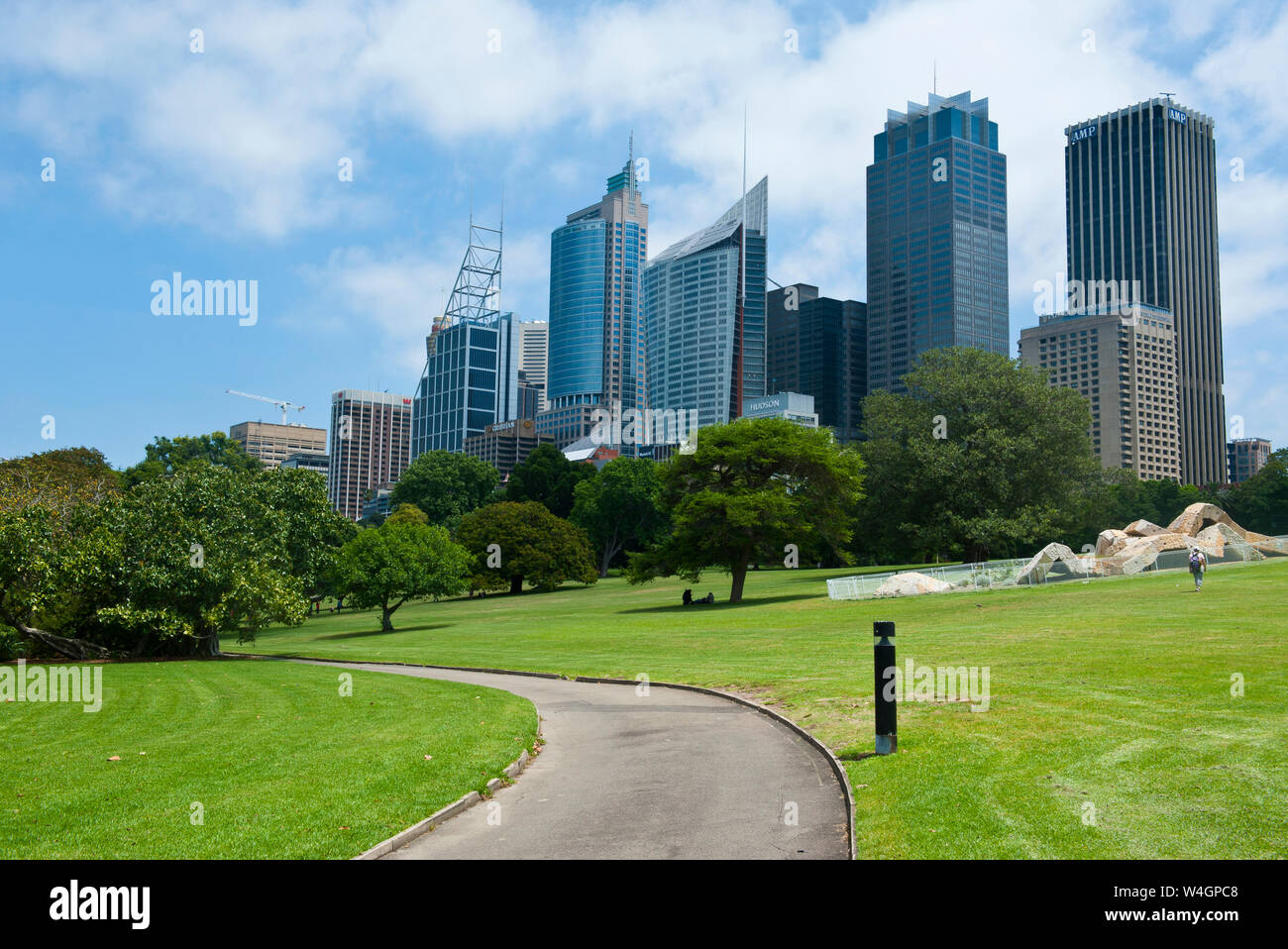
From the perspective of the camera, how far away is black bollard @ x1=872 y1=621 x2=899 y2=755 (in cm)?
1192

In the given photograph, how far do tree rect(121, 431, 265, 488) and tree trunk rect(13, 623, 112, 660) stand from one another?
55.0 meters

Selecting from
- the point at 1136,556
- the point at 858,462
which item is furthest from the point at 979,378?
the point at 1136,556

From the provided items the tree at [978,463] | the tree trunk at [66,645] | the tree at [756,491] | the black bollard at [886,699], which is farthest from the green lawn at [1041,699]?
the tree at [978,463]

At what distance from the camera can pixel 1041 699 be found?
1499cm

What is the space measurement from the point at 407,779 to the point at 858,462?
49.2 m

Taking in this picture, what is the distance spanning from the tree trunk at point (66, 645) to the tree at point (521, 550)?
42.5 m

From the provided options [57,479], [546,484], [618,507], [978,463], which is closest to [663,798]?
[978,463]

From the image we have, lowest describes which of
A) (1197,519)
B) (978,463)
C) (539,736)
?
(539,736)

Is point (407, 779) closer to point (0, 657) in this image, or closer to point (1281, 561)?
point (0, 657)

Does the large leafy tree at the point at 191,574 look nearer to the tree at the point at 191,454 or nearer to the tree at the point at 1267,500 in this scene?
the tree at the point at 191,454

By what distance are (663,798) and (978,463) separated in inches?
2187

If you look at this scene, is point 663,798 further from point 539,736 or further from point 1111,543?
point 1111,543
